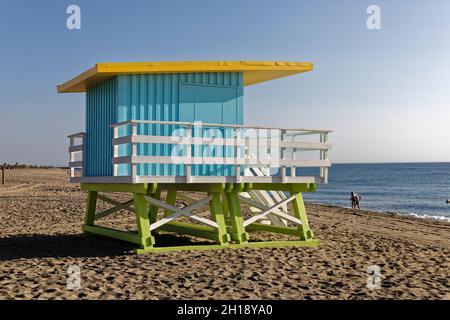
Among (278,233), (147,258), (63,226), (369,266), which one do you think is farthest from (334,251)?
(63,226)

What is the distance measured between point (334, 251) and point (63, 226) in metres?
8.94

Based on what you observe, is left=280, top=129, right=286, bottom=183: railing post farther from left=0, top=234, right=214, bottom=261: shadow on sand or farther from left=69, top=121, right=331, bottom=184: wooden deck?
left=0, top=234, right=214, bottom=261: shadow on sand

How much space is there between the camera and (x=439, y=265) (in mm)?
11852

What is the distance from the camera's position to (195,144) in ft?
41.2

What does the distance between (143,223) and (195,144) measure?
197 centimetres

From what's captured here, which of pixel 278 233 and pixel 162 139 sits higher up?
pixel 162 139

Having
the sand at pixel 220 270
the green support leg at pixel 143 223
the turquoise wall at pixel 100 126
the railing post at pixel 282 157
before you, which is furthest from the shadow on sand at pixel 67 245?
the railing post at pixel 282 157

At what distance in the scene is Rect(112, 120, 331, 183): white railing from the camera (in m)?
12.1

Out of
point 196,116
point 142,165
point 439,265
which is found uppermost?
point 196,116

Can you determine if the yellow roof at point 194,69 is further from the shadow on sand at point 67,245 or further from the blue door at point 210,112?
the shadow on sand at point 67,245

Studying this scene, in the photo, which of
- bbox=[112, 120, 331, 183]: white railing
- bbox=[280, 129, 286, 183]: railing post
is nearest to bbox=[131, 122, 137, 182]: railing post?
bbox=[112, 120, 331, 183]: white railing

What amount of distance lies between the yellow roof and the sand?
390cm

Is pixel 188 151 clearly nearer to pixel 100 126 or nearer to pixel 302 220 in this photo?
pixel 100 126
